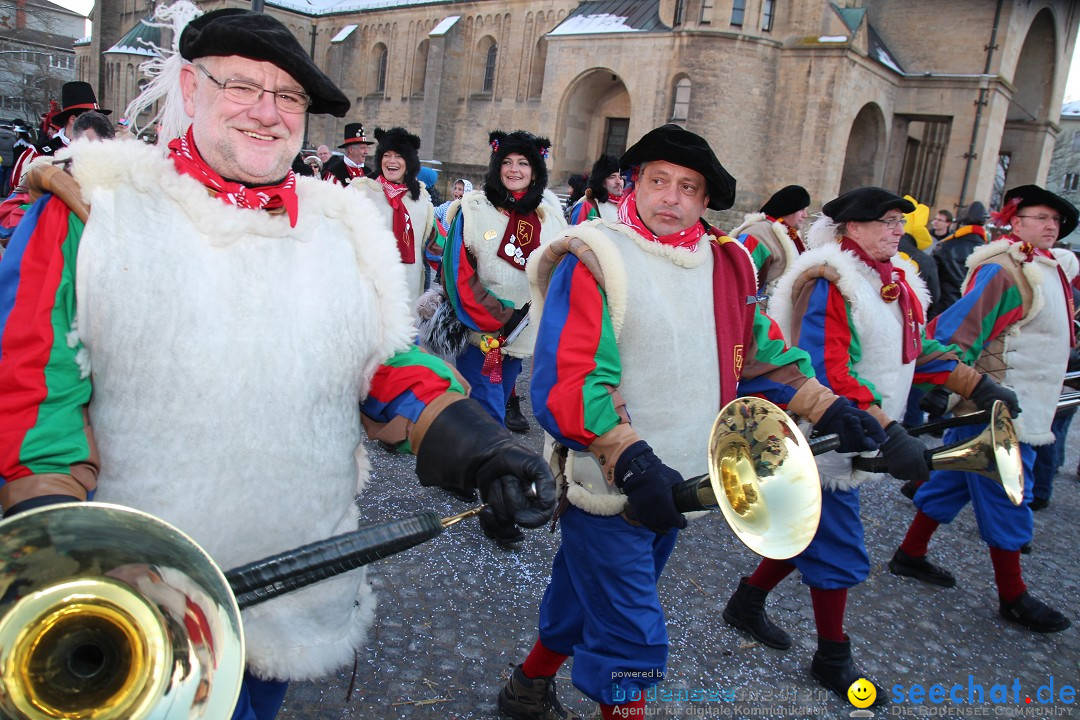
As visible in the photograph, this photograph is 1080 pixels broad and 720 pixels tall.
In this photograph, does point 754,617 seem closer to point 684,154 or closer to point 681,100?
point 684,154

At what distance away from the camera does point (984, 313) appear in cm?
437

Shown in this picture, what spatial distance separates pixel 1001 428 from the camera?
3668 mm

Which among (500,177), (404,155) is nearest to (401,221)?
(404,155)

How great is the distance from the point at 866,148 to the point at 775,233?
92.9 ft

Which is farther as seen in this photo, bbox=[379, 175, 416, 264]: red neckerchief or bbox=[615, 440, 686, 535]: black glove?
bbox=[379, 175, 416, 264]: red neckerchief

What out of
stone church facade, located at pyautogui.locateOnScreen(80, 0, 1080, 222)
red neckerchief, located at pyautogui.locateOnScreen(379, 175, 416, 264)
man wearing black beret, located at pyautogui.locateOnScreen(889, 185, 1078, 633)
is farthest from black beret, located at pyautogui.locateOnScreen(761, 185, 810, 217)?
stone church facade, located at pyautogui.locateOnScreen(80, 0, 1080, 222)

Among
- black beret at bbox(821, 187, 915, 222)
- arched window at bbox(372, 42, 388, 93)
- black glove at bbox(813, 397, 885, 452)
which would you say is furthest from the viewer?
arched window at bbox(372, 42, 388, 93)

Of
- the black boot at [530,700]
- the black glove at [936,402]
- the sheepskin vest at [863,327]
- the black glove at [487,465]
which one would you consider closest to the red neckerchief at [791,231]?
the black glove at [936,402]

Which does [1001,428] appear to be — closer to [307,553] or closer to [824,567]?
[824,567]

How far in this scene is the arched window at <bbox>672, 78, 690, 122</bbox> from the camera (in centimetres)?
2880

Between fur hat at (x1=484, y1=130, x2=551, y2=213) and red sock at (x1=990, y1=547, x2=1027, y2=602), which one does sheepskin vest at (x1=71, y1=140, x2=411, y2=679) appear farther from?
red sock at (x1=990, y1=547, x2=1027, y2=602)

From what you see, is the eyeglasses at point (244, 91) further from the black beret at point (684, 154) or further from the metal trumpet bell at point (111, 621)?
the black beret at point (684, 154)

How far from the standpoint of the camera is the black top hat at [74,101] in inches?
273

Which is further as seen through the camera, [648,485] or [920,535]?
[920,535]
